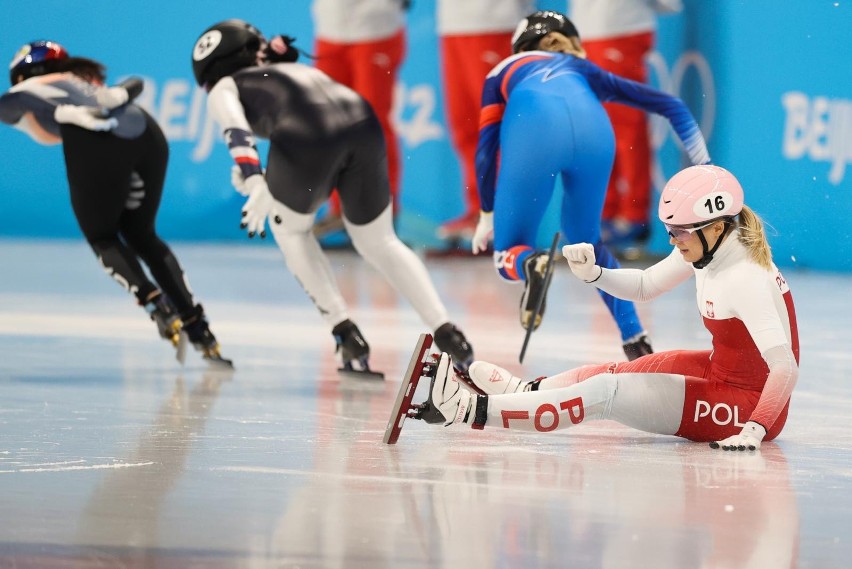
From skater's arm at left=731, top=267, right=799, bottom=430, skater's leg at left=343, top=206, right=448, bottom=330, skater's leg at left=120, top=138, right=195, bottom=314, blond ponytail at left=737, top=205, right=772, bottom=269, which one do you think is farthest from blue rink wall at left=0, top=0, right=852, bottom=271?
skater's arm at left=731, top=267, right=799, bottom=430

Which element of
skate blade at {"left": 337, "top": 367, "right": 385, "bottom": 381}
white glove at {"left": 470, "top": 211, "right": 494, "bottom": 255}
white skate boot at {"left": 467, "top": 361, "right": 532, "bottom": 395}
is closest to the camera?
white skate boot at {"left": 467, "top": 361, "right": 532, "bottom": 395}

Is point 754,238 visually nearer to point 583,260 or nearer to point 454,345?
point 583,260

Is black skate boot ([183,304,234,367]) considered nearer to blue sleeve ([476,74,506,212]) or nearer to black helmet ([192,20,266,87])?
black helmet ([192,20,266,87])

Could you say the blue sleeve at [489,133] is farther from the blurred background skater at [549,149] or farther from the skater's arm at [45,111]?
the skater's arm at [45,111]

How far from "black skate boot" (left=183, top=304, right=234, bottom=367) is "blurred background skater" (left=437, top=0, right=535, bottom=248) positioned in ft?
23.2

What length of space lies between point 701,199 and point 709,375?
0.58 m

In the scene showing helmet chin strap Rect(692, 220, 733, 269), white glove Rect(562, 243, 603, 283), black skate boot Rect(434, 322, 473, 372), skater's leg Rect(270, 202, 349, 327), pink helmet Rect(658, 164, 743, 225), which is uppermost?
pink helmet Rect(658, 164, 743, 225)

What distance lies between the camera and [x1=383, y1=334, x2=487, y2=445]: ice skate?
4.35m

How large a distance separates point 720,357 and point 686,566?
1571mm

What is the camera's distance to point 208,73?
A: 21.1 feet

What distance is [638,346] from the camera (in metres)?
6.14

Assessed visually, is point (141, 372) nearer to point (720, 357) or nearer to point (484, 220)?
point (484, 220)

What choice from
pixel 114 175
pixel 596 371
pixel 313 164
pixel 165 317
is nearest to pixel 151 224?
pixel 114 175

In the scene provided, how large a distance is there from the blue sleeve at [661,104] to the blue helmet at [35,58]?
2478mm
